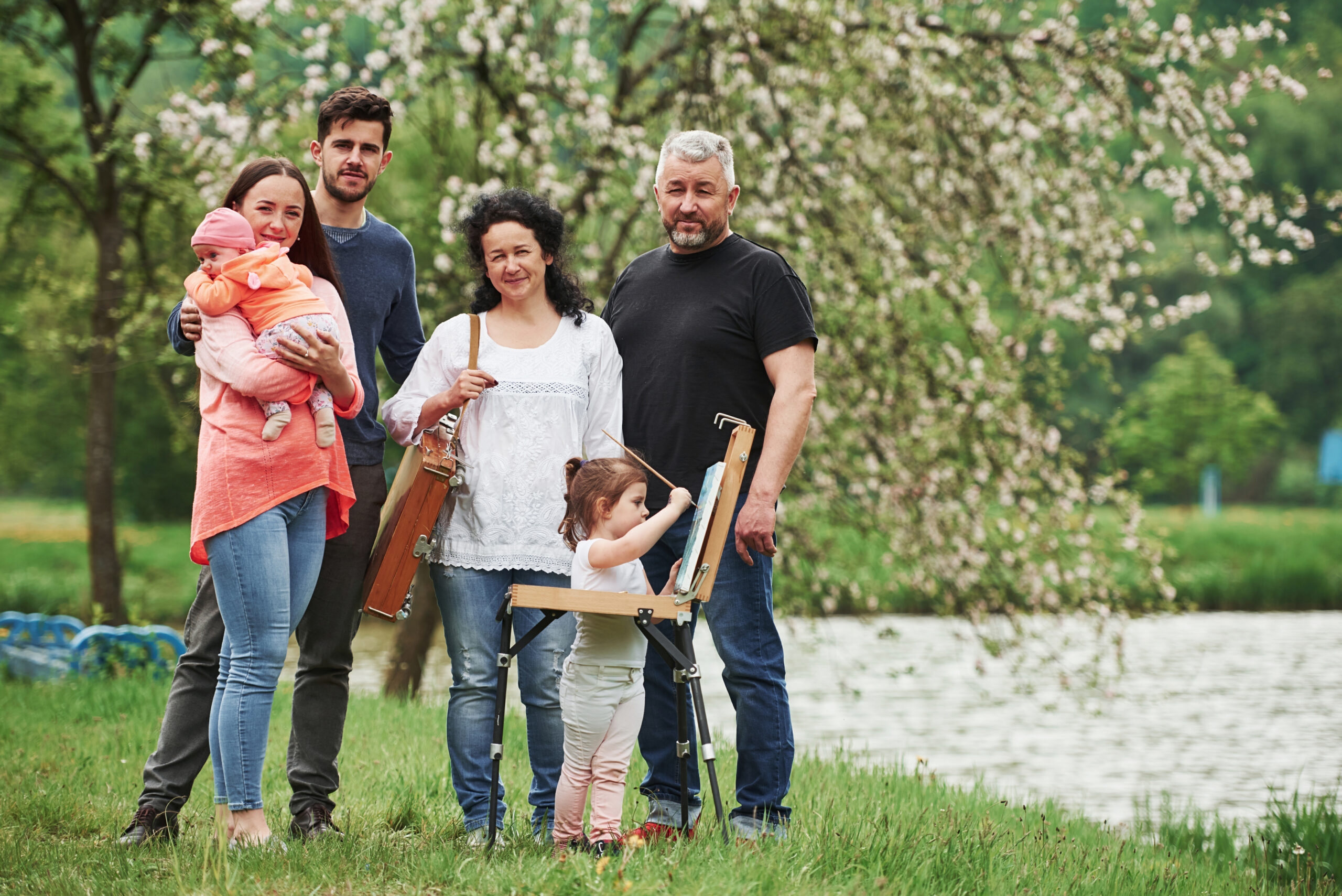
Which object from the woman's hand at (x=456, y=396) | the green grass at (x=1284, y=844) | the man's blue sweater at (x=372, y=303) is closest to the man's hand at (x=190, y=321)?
the man's blue sweater at (x=372, y=303)

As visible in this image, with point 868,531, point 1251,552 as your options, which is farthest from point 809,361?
point 1251,552

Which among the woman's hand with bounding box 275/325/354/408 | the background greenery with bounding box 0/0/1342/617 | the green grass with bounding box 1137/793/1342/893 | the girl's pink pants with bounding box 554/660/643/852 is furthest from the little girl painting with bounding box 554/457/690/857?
the background greenery with bounding box 0/0/1342/617

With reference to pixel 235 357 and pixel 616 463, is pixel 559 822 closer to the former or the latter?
pixel 616 463

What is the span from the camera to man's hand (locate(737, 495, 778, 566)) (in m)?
3.63

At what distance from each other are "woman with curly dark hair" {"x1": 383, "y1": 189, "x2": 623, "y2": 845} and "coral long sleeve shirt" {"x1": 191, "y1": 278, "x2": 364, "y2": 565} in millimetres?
401

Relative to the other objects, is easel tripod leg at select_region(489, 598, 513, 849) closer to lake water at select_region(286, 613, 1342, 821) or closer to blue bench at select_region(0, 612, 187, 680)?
lake water at select_region(286, 613, 1342, 821)

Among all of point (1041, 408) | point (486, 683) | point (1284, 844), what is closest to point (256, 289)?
point (486, 683)

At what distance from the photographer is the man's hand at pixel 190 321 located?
3328 millimetres

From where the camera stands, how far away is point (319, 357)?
3273mm

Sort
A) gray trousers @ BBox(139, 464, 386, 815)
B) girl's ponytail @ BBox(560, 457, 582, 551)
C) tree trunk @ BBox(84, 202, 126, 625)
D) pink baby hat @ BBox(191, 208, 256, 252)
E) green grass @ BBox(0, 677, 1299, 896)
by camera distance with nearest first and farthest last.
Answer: green grass @ BBox(0, 677, 1299, 896), pink baby hat @ BBox(191, 208, 256, 252), girl's ponytail @ BBox(560, 457, 582, 551), gray trousers @ BBox(139, 464, 386, 815), tree trunk @ BBox(84, 202, 126, 625)

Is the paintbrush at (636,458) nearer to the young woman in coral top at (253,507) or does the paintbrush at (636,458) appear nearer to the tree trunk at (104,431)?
the young woman in coral top at (253,507)

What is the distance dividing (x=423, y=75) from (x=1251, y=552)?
864 inches

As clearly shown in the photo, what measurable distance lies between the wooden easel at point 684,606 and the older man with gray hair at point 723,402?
0.32 metres

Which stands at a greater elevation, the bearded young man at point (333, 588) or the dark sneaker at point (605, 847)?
the bearded young man at point (333, 588)
